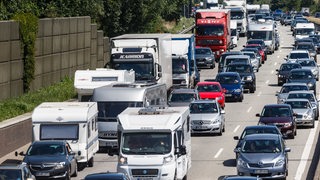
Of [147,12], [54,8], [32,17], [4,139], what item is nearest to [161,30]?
[147,12]

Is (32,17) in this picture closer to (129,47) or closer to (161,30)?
(129,47)

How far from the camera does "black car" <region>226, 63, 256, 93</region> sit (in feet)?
211

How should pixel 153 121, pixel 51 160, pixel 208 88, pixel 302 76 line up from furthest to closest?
pixel 302 76
pixel 208 88
pixel 51 160
pixel 153 121

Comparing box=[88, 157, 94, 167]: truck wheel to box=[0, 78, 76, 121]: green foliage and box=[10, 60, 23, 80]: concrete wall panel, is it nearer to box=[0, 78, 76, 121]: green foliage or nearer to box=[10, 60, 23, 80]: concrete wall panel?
box=[0, 78, 76, 121]: green foliage

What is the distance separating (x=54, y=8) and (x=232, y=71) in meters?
11.4

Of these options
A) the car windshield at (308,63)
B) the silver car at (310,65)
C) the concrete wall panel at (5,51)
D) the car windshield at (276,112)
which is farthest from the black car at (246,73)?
the concrete wall panel at (5,51)

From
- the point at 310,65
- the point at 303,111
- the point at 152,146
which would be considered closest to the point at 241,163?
the point at 152,146

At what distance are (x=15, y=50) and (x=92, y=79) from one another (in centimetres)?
669

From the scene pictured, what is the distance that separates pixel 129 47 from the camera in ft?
163

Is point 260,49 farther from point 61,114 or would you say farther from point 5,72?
point 61,114

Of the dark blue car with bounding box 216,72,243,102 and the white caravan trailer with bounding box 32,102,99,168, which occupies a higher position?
the white caravan trailer with bounding box 32,102,99,168

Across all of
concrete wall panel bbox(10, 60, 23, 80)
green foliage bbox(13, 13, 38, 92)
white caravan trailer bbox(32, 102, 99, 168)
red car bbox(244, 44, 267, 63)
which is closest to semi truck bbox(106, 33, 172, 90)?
green foliage bbox(13, 13, 38, 92)

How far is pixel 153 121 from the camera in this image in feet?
105

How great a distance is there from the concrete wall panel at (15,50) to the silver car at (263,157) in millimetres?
17756
